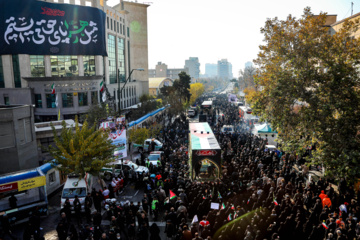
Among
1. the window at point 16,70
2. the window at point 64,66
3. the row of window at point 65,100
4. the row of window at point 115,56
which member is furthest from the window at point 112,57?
the window at point 16,70

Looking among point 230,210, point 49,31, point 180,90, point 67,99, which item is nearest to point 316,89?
point 230,210

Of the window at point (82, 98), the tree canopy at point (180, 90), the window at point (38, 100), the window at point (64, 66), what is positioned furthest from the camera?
the tree canopy at point (180, 90)

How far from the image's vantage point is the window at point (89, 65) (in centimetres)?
4011

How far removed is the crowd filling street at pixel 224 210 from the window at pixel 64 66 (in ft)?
82.4

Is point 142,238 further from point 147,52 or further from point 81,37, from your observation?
point 147,52

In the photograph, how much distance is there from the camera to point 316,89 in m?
15.1

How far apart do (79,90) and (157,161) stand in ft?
69.4

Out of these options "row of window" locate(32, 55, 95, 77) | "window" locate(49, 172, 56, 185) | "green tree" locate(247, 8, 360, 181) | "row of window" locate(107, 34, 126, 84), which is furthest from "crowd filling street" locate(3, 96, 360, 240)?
"row of window" locate(107, 34, 126, 84)

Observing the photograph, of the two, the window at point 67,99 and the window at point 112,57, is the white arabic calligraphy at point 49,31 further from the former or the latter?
the window at point 112,57

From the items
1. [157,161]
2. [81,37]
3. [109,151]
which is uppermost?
[81,37]

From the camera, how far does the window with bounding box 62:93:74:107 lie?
35891 mm

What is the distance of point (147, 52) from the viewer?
6347 centimetres

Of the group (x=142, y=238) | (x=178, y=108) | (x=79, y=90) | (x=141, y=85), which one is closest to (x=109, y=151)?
(x=142, y=238)

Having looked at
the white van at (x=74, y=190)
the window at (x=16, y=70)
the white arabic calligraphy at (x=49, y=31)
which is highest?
the white arabic calligraphy at (x=49, y=31)
